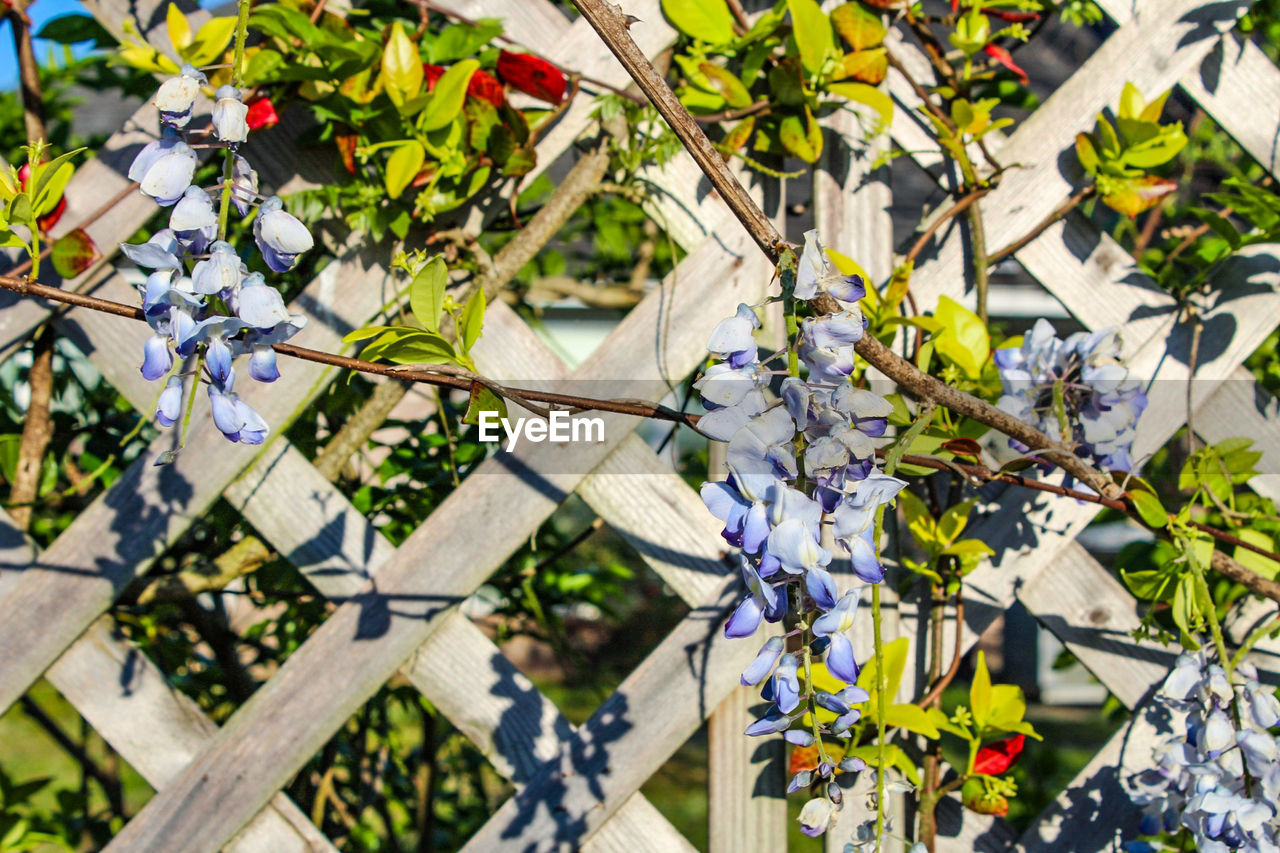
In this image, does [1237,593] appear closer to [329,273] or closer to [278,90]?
[329,273]

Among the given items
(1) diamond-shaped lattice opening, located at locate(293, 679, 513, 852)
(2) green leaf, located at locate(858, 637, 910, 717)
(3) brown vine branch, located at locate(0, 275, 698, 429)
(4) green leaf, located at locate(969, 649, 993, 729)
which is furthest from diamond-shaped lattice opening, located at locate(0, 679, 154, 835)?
(4) green leaf, located at locate(969, 649, 993, 729)

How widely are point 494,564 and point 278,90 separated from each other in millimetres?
515

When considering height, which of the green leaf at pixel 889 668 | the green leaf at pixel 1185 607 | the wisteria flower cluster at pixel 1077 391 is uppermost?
the wisteria flower cluster at pixel 1077 391

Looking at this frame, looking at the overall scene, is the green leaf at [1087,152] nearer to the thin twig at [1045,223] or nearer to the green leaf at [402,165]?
the thin twig at [1045,223]

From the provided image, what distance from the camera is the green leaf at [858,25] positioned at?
940 mm

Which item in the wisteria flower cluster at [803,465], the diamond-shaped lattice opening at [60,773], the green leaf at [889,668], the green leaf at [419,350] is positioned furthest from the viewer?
the diamond-shaped lattice opening at [60,773]

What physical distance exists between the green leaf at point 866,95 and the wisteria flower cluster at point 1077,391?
26cm

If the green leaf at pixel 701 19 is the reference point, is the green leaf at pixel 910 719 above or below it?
below

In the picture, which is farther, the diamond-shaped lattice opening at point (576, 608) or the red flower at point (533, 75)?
the diamond-shaped lattice opening at point (576, 608)

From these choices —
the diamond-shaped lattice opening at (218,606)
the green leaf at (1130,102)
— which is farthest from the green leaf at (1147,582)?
the diamond-shaped lattice opening at (218,606)

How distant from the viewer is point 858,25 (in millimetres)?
941

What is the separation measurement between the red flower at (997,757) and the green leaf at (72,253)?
1.00 meters

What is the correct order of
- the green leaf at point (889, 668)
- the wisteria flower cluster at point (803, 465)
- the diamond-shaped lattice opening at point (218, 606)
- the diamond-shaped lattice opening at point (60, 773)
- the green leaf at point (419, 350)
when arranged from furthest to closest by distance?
1. the diamond-shaped lattice opening at point (60, 773)
2. the diamond-shaped lattice opening at point (218, 606)
3. the green leaf at point (889, 668)
4. the green leaf at point (419, 350)
5. the wisteria flower cluster at point (803, 465)

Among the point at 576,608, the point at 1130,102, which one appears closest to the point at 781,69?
the point at 1130,102
